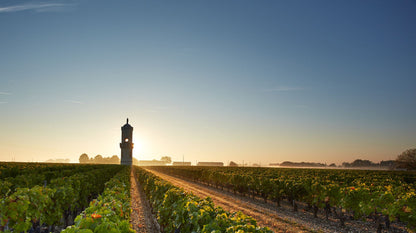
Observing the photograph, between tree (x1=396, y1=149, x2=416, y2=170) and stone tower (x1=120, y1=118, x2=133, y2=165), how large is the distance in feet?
309

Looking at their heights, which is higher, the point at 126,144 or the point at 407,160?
the point at 126,144

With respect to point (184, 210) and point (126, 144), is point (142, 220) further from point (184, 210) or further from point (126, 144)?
point (126, 144)

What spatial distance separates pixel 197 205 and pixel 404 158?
104 metres

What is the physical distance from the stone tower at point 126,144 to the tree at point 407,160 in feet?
309

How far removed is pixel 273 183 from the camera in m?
20.2

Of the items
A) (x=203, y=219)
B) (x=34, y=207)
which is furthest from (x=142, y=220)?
(x=203, y=219)

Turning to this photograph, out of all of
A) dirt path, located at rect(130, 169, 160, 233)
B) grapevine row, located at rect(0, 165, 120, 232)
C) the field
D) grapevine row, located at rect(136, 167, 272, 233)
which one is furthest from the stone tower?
grapevine row, located at rect(136, 167, 272, 233)

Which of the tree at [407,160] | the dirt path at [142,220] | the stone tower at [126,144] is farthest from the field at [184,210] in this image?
the tree at [407,160]

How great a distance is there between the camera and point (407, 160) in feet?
277

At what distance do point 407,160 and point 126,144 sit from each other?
→ 3832 inches

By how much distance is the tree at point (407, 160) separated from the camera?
268 ft

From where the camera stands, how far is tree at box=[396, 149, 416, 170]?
268 feet

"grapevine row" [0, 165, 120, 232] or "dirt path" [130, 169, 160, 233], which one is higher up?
"grapevine row" [0, 165, 120, 232]

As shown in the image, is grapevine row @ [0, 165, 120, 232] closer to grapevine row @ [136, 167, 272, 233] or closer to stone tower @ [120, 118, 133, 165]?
grapevine row @ [136, 167, 272, 233]
